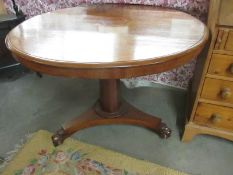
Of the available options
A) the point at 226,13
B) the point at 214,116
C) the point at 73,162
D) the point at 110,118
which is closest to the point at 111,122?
the point at 110,118

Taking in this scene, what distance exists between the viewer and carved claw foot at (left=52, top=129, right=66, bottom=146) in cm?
141

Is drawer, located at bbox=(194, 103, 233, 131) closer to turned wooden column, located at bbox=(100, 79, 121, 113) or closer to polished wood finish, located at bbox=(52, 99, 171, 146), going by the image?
polished wood finish, located at bbox=(52, 99, 171, 146)

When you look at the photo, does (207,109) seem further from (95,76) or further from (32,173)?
(32,173)

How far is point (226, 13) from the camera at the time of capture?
95 cm

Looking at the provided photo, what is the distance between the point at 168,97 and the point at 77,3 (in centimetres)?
103

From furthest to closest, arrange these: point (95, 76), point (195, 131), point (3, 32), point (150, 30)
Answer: point (3, 32)
point (195, 131)
point (150, 30)
point (95, 76)

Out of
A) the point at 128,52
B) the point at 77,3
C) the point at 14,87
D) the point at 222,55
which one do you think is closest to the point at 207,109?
the point at 222,55

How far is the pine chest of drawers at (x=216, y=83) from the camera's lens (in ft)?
3.26

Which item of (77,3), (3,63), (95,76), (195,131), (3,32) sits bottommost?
(195,131)

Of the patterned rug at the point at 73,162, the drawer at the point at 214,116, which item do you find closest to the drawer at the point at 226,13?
the drawer at the point at 214,116

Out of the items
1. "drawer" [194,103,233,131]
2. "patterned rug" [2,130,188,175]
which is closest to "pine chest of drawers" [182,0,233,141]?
"drawer" [194,103,233,131]

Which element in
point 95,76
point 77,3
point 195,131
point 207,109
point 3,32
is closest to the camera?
point 95,76

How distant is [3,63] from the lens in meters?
2.04

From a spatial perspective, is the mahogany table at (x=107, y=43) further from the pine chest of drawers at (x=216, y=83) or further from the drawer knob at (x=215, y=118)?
the drawer knob at (x=215, y=118)
